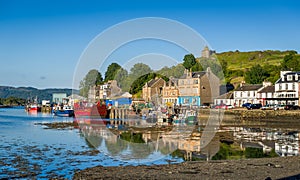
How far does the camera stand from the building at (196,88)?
89900mm

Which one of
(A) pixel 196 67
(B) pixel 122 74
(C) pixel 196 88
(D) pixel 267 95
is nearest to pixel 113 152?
(B) pixel 122 74

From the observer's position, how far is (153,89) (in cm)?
10325

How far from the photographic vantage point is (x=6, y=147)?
3238cm

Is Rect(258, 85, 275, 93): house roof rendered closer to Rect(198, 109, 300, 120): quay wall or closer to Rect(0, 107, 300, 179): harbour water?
Rect(198, 109, 300, 120): quay wall

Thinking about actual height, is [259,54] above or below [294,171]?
above

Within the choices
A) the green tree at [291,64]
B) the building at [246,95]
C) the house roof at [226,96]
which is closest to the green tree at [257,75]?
the green tree at [291,64]

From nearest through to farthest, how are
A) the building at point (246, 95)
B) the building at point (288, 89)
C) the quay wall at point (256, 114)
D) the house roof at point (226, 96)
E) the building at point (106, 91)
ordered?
1. the quay wall at point (256, 114)
2. the building at point (288, 89)
3. the building at point (246, 95)
4. the house roof at point (226, 96)
5. the building at point (106, 91)

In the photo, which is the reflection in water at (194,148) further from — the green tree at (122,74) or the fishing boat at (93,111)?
the fishing boat at (93,111)

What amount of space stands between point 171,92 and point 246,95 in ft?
61.3

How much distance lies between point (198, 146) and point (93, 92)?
86.0 meters

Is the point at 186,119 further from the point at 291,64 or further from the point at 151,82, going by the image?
the point at 291,64

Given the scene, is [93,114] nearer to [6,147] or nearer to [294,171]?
[6,147]

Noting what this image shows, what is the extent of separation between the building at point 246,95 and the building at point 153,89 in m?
20.1

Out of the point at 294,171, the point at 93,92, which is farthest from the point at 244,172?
the point at 93,92
